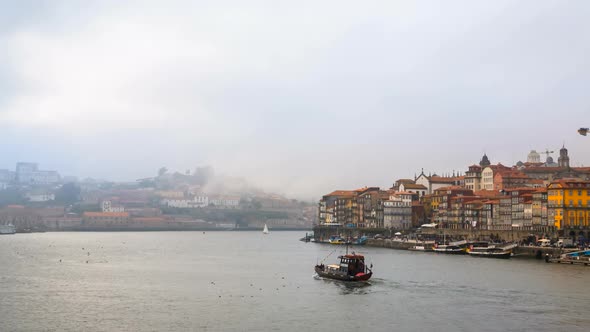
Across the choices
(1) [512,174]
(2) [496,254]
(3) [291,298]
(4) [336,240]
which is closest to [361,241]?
(4) [336,240]

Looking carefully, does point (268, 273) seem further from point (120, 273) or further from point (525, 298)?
point (525, 298)

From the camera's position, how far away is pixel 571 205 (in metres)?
93.1

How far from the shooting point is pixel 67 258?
297ft

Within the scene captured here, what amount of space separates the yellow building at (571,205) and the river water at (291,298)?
1918 cm

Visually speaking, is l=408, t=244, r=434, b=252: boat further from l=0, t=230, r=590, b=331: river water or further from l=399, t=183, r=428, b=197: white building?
l=399, t=183, r=428, b=197: white building

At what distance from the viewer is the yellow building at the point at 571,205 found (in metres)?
92.4

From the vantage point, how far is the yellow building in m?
92.4

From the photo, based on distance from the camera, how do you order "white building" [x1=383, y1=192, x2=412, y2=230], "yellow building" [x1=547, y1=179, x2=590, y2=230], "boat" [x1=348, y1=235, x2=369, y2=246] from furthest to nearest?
"white building" [x1=383, y1=192, x2=412, y2=230], "boat" [x1=348, y1=235, x2=369, y2=246], "yellow building" [x1=547, y1=179, x2=590, y2=230]

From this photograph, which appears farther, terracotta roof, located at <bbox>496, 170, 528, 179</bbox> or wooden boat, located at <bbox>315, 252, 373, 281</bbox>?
terracotta roof, located at <bbox>496, 170, 528, 179</bbox>

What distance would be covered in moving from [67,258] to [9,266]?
1545 cm

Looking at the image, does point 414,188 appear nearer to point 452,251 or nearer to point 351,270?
point 452,251

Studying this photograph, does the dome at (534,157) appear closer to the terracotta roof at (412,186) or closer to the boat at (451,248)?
the terracotta roof at (412,186)

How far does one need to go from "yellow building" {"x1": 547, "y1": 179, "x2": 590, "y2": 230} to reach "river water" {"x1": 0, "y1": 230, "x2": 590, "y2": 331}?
19.2m

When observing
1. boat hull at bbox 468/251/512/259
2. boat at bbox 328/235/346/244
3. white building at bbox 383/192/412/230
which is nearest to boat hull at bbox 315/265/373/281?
boat hull at bbox 468/251/512/259
